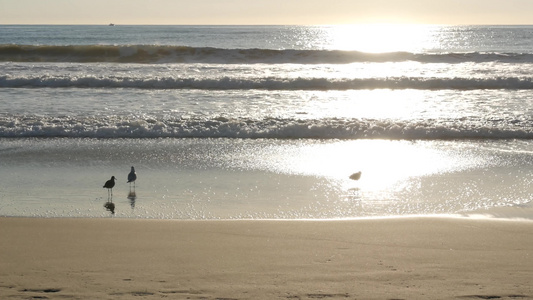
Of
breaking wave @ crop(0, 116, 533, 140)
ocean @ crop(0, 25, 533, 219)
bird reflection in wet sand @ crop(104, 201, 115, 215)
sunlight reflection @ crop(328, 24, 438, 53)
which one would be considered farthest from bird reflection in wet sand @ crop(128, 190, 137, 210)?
sunlight reflection @ crop(328, 24, 438, 53)

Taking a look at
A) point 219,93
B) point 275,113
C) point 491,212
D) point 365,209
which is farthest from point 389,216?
point 219,93

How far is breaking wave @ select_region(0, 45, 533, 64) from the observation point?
2727 centimetres

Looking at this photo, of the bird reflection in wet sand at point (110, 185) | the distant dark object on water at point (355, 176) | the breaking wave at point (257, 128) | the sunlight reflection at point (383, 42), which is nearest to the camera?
the bird reflection in wet sand at point (110, 185)

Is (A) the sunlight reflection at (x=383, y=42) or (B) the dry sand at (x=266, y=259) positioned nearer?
(B) the dry sand at (x=266, y=259)

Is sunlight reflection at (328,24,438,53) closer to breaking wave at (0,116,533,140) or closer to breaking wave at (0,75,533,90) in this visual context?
breaking wave at (0,75,533,90)

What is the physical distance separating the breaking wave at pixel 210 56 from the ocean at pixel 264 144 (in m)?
4.43

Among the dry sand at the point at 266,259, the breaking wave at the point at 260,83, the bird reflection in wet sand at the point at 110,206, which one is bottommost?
the dry sand at the point at 266,259

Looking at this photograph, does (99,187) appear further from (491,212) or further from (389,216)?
(491,212)

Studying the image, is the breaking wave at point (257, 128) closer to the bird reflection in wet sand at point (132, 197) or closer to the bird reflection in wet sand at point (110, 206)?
the bird reflection in wet sand at point (132, 197)

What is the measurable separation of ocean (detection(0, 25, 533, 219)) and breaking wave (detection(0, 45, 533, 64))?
4.43m

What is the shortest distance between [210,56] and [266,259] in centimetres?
2328

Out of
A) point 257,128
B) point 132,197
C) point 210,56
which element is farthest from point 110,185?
point 210,56

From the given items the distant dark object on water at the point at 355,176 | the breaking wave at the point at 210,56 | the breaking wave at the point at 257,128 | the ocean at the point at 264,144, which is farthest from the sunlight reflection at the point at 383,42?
the distant dark object on water at the point at 355,176

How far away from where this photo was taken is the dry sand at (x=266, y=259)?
462cm
